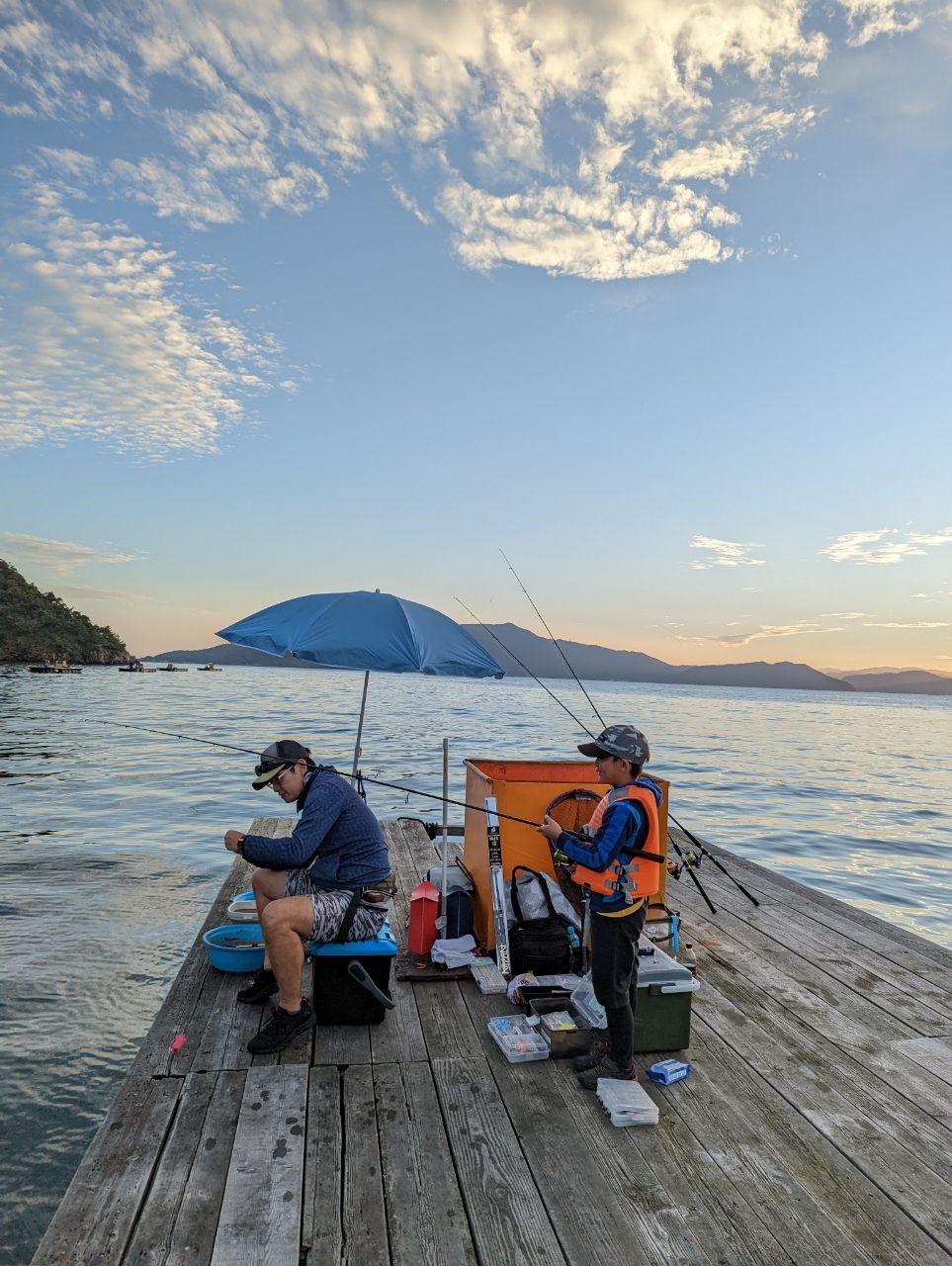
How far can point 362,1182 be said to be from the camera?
319 cm

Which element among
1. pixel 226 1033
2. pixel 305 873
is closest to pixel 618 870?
pixel 305 873

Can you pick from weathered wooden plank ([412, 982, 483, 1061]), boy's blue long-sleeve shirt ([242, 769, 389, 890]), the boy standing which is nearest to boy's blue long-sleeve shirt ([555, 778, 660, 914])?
the boy standing

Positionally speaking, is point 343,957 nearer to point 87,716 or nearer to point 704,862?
point 704,862

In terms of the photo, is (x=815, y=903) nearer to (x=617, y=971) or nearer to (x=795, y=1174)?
(x=617, y=971)

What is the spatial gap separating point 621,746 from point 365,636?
233cm

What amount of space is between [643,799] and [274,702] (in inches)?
1886

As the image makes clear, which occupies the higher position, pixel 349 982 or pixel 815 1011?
pixel 349 982

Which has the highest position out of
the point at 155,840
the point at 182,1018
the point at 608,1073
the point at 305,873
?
the point at 305,873

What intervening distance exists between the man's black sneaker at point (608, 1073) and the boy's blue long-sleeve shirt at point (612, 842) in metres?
0.83

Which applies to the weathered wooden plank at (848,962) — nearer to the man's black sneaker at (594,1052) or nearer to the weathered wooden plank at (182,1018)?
the man's black sneaker at (594,1052)

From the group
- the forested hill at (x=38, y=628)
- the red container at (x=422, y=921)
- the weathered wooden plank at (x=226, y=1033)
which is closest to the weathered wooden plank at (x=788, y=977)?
the red container at (x=422, y=921)

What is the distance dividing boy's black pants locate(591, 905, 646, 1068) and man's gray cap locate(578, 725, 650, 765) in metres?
0.78

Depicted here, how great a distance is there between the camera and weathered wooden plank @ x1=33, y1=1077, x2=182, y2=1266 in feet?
9.14

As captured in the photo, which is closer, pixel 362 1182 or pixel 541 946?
pixel 362 1182
